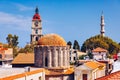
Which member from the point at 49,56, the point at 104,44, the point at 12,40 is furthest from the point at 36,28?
the point at 49,56

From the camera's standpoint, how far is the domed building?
41938 mm

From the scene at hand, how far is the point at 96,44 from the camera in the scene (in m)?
97.6

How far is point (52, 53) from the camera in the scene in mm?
42188

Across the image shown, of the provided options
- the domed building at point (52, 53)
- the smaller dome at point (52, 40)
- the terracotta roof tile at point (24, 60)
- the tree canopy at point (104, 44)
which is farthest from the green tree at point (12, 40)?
the domed building at point (52, 53)

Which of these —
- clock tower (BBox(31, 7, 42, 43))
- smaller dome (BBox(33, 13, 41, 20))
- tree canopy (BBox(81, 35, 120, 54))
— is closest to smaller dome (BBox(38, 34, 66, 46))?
tree canopy (BBox(81, 35, 120, 54))

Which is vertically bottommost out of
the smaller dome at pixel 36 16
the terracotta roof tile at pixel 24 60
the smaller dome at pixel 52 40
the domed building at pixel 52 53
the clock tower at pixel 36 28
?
the terracotta roof tile at pixel 24 60

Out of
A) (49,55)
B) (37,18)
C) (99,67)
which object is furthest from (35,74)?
(37,18)

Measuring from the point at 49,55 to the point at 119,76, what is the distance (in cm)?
2998

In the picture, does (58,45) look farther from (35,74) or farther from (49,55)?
(35,74)

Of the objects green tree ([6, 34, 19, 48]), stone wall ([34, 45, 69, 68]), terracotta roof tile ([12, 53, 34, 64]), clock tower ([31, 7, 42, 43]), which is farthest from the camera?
clock tower ([31, 7, 42, 43])

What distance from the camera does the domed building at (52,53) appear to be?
4194cm

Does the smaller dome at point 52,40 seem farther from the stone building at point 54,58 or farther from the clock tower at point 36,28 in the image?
the clock tower at point 36,28

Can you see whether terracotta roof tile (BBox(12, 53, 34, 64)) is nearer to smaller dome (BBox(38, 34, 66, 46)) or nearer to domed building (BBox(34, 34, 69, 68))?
smaller dome (BBox(38, 34, 66, 46))

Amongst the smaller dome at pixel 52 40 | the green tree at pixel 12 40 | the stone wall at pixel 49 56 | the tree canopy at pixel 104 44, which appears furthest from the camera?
the green tree at pixel 12 40
